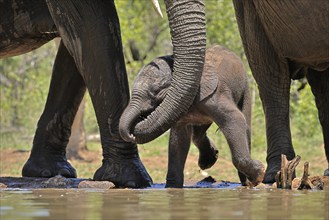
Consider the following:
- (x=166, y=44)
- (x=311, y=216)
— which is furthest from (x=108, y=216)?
(x=166, y=44)

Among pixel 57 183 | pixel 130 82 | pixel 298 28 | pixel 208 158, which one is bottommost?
pixel 57 183

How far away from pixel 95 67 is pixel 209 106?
2.99ft

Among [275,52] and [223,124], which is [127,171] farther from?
[275,52]

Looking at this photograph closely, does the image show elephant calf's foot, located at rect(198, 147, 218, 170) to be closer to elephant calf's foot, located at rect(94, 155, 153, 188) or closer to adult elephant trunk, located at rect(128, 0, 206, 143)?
elephant calf's foot, located at rect(94, 155, 153, 188)

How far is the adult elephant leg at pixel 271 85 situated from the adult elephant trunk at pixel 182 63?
958 mm

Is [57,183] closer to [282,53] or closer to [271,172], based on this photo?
[271,172]

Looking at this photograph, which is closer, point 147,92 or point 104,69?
point 147,92

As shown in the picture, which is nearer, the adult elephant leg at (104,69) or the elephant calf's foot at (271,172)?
the elephant calf's foot at (271,172)

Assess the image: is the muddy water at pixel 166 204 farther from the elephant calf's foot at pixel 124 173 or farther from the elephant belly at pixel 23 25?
the elephant belly at pixel 23 25

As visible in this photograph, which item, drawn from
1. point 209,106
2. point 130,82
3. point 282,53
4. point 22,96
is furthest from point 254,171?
point 22,96

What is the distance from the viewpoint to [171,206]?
14.2 ft

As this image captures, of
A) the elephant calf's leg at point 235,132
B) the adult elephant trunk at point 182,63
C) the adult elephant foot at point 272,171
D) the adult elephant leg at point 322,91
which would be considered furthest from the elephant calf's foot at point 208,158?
the adult elephant trunk at point 182,63

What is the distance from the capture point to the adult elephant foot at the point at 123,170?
6410mm

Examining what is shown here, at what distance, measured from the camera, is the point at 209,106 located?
20.3 ft
